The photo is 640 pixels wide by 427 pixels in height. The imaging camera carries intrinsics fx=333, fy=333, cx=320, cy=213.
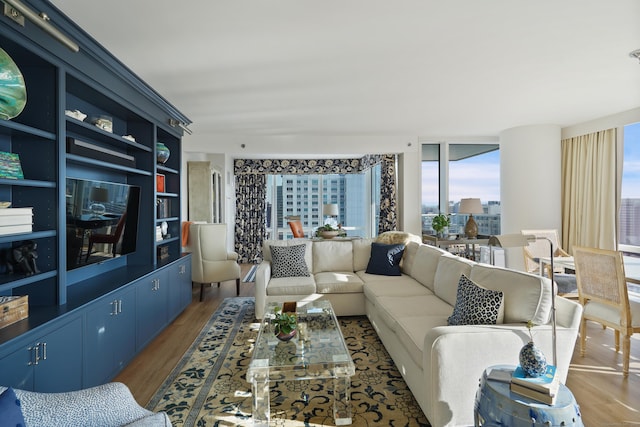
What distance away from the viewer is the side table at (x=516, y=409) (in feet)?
4.61

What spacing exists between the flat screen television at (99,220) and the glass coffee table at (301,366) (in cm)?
157

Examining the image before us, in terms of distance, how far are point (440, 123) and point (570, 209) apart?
257 cm

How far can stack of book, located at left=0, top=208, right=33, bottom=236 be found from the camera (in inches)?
73.0

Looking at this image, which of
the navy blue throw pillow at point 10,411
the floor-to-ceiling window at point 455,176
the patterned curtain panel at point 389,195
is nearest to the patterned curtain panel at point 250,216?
the patterned curtain panel at point 389,195

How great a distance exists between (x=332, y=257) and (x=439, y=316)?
6.52ft

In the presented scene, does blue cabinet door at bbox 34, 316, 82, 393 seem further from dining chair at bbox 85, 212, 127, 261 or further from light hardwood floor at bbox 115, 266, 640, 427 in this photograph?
dining chair at bbox 85, 212, 127, 261

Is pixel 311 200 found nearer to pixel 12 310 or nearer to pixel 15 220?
pixel 15 220

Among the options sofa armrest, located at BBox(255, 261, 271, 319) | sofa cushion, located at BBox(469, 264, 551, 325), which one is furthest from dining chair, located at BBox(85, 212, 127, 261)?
sofa cushion, located at BBox(469, 264, 551, 325)

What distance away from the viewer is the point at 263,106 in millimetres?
Answer: 4262

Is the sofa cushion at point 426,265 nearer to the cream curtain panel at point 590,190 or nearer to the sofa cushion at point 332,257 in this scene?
the sofa cushion at point 332,257

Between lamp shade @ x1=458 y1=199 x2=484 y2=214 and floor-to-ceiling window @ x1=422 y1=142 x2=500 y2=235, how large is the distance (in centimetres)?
83

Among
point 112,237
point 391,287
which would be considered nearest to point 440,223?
point 391,287

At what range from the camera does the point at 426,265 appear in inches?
140

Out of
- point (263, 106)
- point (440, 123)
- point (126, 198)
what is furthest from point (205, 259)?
point (440, 123)
